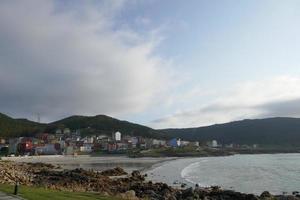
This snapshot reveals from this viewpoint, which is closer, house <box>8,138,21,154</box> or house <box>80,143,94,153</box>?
house <box>8,138,21,154</box>

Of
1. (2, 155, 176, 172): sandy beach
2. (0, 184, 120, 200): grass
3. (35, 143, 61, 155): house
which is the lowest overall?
(0, 184, 120, 200): grass

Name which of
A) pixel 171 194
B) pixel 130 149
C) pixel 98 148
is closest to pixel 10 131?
pixel 98 148

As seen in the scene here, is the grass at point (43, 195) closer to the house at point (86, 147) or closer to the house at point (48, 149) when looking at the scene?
the house at point (48, 149)

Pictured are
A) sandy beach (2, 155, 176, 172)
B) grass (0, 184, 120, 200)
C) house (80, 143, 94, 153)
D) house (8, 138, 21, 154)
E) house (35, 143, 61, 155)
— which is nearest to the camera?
grass (0, 184, 120, 200)

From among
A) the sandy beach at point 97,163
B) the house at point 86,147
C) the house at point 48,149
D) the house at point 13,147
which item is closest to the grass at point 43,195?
the sandy beach at point 97,163

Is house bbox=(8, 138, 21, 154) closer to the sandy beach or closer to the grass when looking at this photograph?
the sandy beach

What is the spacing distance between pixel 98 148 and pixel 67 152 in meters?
31.8

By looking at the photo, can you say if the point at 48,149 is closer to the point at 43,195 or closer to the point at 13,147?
the point at 13,147

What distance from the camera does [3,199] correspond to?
1625cm

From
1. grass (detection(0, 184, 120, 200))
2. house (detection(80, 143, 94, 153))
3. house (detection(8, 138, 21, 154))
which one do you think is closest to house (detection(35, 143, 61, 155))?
house (detection(8, 138, 21, 154))

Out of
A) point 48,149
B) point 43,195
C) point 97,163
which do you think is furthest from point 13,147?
point 43,195

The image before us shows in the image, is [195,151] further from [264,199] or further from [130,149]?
[264,199]

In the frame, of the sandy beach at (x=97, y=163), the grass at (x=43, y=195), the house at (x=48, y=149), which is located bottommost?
the grass at (x=43, y=195)

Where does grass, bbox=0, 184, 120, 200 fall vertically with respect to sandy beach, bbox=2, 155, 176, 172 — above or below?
below
